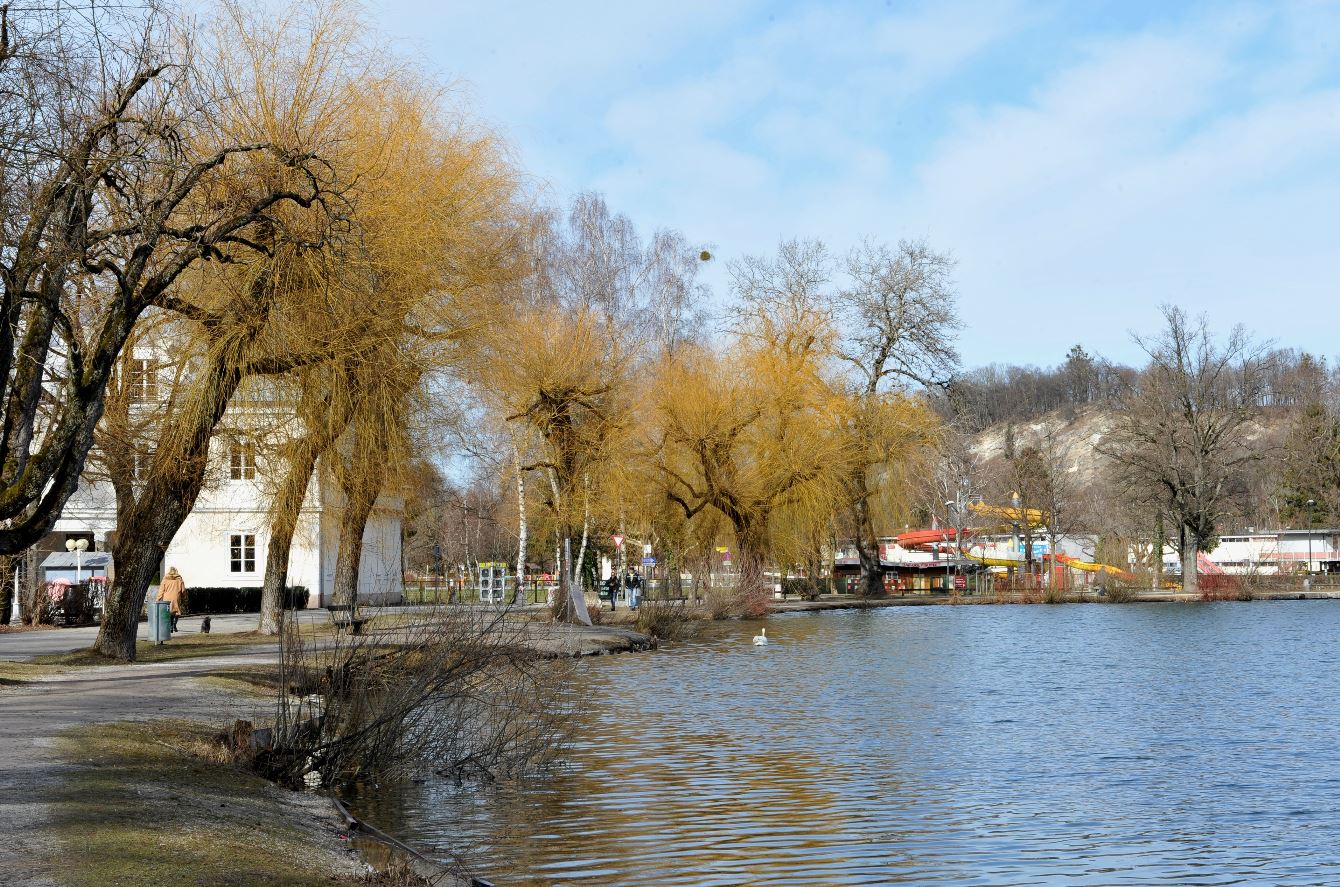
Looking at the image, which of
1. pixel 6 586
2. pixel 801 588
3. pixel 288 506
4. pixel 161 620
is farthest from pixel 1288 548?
pixel 161 620

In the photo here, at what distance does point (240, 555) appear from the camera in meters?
53.4

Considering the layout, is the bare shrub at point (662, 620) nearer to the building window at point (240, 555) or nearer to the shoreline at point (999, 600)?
the shoreline at point (999, 600)

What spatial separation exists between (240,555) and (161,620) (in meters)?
25.2

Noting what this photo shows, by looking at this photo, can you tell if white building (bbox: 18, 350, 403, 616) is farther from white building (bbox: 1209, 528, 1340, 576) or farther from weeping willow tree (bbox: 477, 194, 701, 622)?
white building (bbox: 1209, 528, 1340, 576)

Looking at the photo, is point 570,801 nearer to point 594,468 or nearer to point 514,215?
point 514,215

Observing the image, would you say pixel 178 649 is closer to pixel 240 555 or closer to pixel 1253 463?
pixel 240 555

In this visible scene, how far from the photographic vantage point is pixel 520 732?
14344 mm

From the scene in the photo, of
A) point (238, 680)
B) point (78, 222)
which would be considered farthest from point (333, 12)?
point (238, 680)

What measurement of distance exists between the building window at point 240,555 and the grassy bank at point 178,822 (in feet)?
136

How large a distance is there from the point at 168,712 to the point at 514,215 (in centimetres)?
1702

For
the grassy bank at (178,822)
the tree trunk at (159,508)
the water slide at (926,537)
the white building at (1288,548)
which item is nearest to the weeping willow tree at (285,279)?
the tree trunk at (159,508)

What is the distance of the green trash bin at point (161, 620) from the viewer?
28.9 m

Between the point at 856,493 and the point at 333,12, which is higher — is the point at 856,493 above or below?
below

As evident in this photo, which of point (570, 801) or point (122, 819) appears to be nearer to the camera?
point (122, 819)
